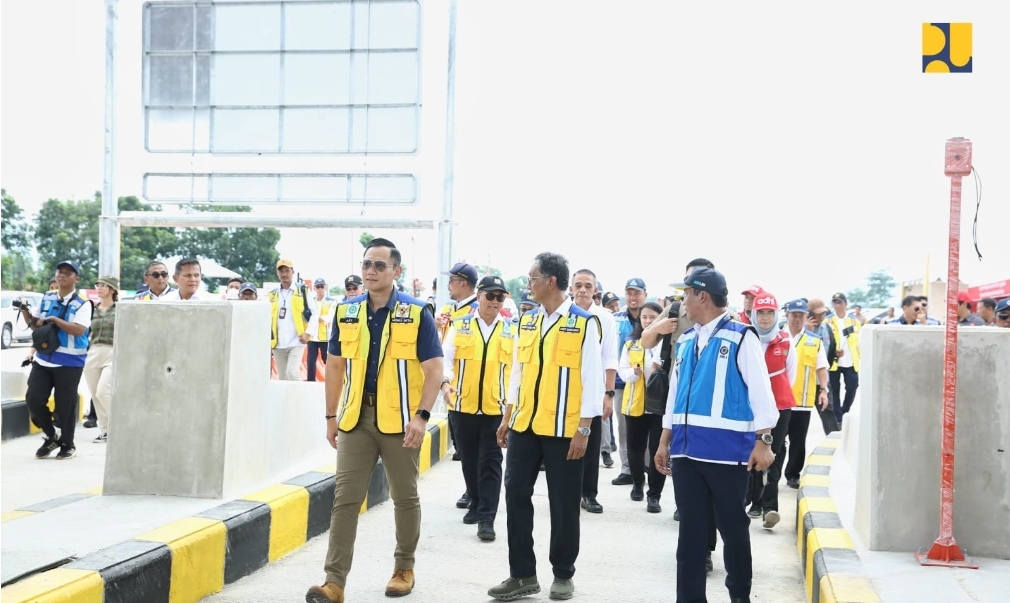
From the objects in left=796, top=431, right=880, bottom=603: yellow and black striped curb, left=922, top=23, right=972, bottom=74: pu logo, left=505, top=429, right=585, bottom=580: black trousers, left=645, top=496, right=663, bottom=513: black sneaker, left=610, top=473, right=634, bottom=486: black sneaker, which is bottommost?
left=610, top=473, right=634, bottom=486: black sneaker

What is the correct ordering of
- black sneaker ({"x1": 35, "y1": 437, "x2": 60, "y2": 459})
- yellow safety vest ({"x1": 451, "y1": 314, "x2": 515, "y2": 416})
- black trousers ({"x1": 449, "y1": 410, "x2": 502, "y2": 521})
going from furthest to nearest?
black sneaker ({"x1": 35, "y1": 437, "x2": 60, "y2": 459})
yellow safety vest ({"x1": 451, "y1": 314, "x2": 515, "y2": 416})
black trousers ({"x1": 449, "y1": 410, "x2": 502, "y2": 521})

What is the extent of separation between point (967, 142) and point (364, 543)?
4418 millimetres

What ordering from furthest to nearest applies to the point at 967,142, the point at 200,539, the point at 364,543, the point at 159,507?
1. the point at 364,543
2. the point at 159,507
3. the point at 967,142
4. the point at 200,539

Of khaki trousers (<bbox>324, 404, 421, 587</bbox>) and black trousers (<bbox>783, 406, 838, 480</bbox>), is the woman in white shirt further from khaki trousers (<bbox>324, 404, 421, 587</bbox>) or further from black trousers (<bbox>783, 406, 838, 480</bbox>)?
khaki trousers (<bbox>324, 404, 421, 587</bbox>)

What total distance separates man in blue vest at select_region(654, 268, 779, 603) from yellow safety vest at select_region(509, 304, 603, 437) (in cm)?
70

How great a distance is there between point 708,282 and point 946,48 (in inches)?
78.3

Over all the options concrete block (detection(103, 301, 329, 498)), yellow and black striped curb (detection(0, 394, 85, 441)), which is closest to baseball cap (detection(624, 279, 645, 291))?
concrete block (detection(103, 301, 329, 498))

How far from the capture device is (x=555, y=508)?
207 inches

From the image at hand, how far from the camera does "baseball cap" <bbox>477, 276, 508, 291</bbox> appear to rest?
24.1 feet

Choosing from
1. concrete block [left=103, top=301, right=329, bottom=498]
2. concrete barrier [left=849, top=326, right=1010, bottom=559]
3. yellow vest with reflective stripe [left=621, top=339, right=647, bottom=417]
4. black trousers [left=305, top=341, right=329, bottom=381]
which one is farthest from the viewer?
black trousers [left=305, top=341, right=329, bottom=381]

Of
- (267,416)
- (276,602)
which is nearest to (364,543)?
(267,416)

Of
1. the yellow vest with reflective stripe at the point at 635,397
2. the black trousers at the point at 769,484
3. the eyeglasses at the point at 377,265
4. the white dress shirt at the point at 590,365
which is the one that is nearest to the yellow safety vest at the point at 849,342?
the yellow vest with reflective stripe at the point at 635,397

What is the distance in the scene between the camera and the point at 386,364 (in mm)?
5148

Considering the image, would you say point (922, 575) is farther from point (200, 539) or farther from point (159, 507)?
point (159, 507)
